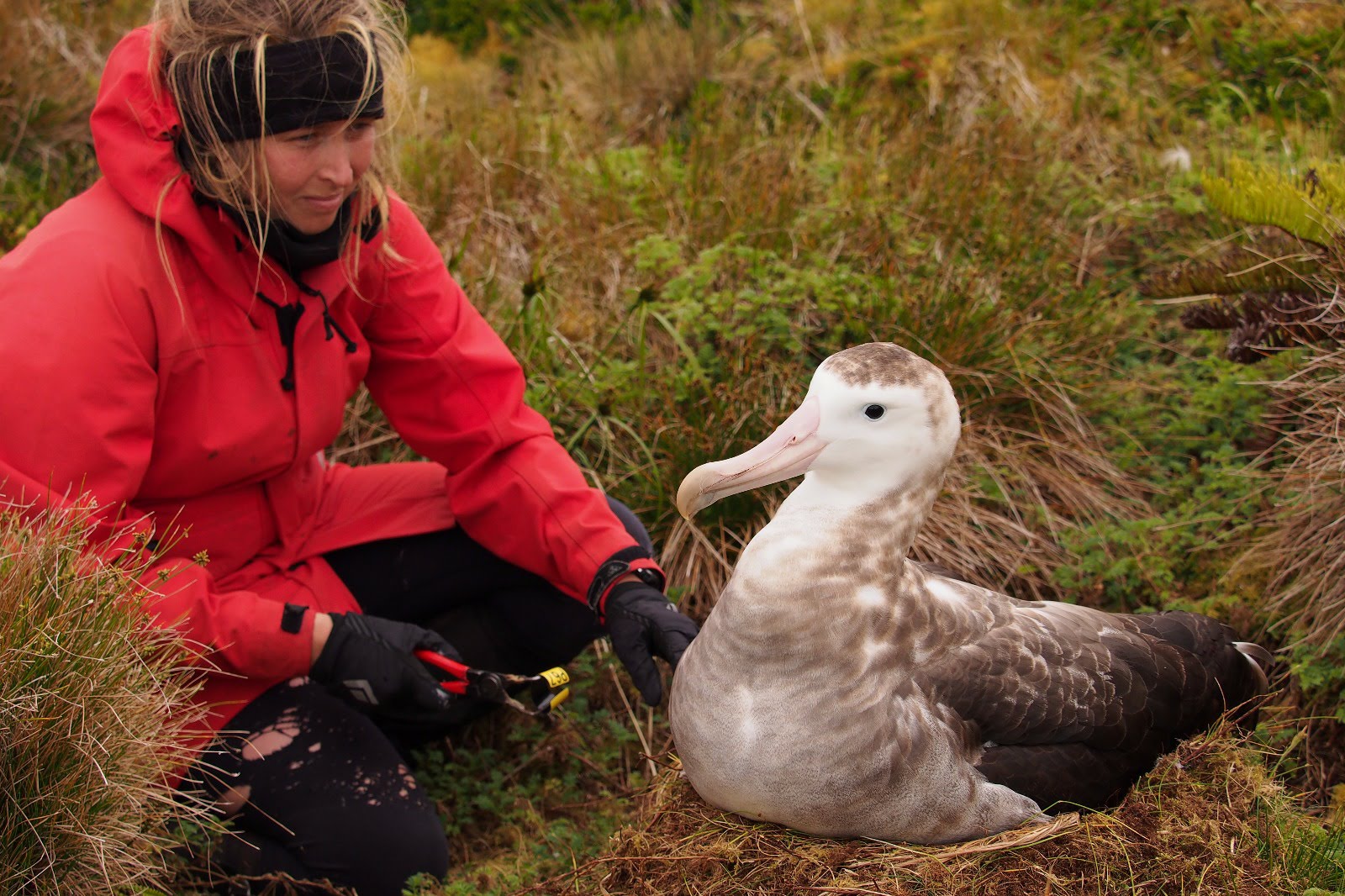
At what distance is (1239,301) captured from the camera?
134 inches

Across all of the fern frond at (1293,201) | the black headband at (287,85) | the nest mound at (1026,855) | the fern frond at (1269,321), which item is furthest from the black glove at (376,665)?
the fern frond at (1293,201)

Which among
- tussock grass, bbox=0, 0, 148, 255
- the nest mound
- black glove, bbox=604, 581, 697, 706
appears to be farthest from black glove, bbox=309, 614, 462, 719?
tussock grass, bbox=0, 0, 148, 255

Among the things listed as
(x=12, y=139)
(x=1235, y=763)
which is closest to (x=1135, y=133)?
(x=1235, y=763)

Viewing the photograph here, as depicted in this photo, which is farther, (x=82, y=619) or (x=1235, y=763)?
(x=1235, y=763)

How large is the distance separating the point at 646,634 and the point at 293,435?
895 millimetres

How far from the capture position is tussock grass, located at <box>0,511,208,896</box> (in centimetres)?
191

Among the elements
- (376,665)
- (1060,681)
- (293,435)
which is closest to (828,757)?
(1060,681)

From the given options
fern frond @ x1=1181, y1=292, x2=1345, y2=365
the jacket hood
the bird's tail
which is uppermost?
the jacket hood

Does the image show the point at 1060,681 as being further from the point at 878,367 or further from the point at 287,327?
the point at 287,327

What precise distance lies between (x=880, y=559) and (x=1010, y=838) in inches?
21.8

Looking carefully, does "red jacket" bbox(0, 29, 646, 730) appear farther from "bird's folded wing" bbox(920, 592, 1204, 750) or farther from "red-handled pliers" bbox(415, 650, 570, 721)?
"bird's folded wing" bbox(920, 592, 1204, 750)

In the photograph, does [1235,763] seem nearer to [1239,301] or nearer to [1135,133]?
[1239,301]

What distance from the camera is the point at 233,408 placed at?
8.36 feet

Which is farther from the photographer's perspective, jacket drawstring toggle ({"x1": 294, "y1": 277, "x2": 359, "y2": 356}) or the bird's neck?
jacket drawstring toggle ({"x1": 294, "y1": 277, "x2": 359, "y2": 356})
